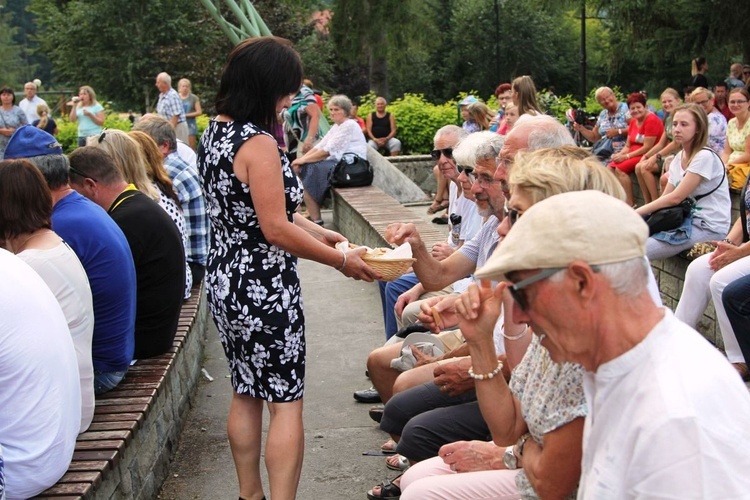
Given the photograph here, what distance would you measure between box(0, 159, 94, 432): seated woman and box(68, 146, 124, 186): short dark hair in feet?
3.76

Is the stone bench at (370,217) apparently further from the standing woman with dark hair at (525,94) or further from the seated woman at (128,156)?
the seated woman at (128,156)

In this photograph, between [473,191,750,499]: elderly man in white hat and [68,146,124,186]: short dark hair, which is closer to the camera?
[473,191,750,499]: elderly man in white hat

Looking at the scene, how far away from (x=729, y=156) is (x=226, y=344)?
258 inches

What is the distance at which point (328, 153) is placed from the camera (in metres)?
11.7

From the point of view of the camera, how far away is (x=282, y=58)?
3.66m

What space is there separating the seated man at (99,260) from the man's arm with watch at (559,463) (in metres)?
2.34

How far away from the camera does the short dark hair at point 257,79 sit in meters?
3.63

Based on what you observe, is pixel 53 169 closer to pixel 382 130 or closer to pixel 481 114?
pixel 481 114

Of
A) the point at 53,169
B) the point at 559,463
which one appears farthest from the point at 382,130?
the point at 559,463

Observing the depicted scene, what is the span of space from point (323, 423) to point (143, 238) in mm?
1432

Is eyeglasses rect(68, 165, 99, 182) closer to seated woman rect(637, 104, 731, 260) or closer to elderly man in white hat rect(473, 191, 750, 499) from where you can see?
elderly man in white hat rect(473, 191, 750, 499)

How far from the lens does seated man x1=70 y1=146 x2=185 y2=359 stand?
4.69 meters

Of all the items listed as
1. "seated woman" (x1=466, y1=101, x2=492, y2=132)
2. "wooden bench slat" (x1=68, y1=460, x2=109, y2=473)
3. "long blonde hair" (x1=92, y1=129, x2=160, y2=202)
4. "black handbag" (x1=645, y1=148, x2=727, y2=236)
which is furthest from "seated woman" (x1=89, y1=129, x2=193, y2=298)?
"seated woman" (x1=466, y1=101, x2=492, y2=132)

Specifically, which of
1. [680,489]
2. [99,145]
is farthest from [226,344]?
[680,489]
